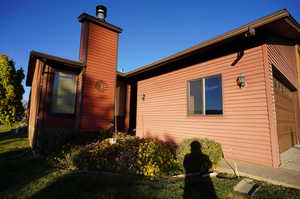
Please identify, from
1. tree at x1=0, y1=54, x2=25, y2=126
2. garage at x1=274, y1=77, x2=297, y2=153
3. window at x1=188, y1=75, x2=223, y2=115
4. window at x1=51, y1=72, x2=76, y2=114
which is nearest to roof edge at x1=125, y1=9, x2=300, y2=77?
window at x1=188, y1=75, x2=223, y2=115

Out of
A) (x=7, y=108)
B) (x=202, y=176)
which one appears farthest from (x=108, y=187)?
(x=7, y=108)

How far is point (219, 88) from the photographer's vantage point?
209 inches

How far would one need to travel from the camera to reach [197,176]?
3.64 meters

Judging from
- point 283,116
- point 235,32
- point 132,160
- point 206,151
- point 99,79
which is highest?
point 235,32

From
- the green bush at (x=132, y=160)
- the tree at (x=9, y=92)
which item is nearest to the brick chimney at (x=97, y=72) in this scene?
the green bush at (x=132, y=160)

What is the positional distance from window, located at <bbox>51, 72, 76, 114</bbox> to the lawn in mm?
3531

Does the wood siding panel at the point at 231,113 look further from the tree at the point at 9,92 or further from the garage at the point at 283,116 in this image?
the tree at the point at 9,92

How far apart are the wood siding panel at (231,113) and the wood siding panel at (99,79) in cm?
310

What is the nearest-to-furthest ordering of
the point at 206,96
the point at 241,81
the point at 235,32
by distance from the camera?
the point at 235,32
the point at 241,81
the point at 206,96

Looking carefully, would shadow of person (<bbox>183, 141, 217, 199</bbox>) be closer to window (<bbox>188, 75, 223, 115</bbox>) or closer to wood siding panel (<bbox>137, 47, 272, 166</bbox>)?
wood siding panel (<bbox>137, 47, 272, 166</bbox>)

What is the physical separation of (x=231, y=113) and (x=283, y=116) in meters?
2.39

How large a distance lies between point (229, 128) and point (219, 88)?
4.46 feet

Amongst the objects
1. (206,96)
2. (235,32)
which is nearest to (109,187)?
(206,96)

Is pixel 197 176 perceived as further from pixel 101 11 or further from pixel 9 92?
pixel 9 92
